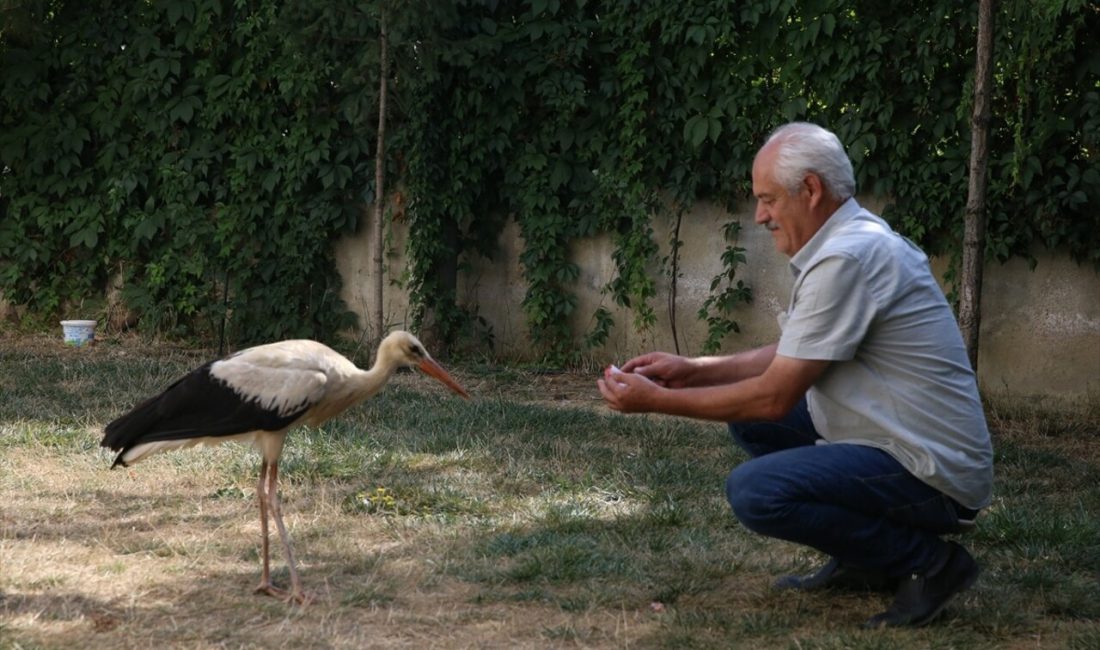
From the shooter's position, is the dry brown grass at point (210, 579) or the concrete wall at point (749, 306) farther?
the concrete wall at point (749, 306)

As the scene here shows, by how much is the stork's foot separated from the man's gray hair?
2.17 meters

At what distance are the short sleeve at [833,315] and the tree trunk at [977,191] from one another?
361 centimetres

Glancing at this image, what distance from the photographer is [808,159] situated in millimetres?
4219

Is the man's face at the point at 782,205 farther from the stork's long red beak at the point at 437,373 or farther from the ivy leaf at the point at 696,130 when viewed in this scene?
the ivy leaf at the point at 696,130

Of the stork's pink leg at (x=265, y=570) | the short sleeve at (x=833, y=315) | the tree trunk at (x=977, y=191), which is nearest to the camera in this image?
the short sleeve at (x=833, y=315)

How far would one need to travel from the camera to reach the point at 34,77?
10961 mm

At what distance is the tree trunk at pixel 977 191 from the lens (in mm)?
7248

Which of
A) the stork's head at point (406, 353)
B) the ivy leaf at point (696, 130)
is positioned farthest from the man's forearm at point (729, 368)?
the ivy leaf at point (696, 130)

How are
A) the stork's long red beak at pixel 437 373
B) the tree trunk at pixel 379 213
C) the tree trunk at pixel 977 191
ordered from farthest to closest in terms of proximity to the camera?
1. the tree trunk at pixel 379 213
2. the tree trunk at pixel 977 191
3. the stork's long red beak at pixel 437 373

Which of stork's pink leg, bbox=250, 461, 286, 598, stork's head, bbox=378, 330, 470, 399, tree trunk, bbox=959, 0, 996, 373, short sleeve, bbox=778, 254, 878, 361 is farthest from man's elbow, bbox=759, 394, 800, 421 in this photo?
tree trunk, bbox=959, 0, 996, 373

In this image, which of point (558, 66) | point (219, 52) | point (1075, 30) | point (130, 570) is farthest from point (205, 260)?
point (1075, 30)

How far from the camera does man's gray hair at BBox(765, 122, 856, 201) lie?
4219 mm

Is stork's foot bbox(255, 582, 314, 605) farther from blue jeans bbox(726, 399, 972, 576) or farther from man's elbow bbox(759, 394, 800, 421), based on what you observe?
man's elbow bbox(759, 394, 800, 421)

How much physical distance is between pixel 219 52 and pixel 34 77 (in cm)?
164
